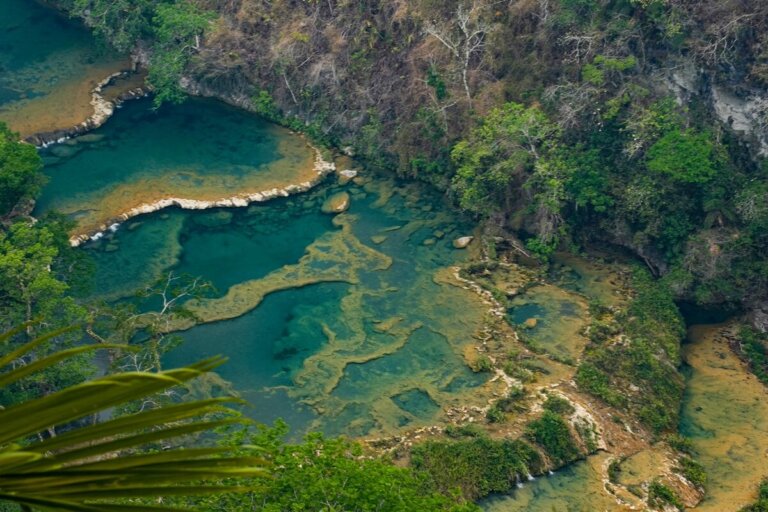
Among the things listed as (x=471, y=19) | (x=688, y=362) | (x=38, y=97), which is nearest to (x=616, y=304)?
(x=688, y=362)

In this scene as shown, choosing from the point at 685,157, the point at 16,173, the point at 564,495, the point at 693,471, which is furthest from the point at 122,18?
the point at 693,471

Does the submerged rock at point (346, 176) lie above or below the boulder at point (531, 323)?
above

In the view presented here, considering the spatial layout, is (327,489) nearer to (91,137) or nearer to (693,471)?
(693,471)

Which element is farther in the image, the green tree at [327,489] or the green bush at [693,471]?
the green bush at [693,471]

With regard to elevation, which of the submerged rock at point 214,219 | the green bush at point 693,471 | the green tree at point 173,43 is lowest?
the submerged rock at point 214,219

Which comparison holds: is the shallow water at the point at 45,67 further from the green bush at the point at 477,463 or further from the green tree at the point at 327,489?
the green tree at the point at 327,489

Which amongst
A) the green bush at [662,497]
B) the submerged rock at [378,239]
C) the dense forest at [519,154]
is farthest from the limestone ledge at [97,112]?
the green bush at [662,497]

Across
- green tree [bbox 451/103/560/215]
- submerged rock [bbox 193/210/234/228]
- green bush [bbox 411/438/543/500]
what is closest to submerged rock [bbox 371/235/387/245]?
green tree [bbox 451/103/560/215]
